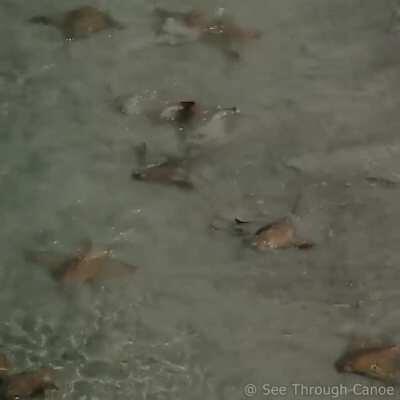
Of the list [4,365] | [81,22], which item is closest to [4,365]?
[4,365]

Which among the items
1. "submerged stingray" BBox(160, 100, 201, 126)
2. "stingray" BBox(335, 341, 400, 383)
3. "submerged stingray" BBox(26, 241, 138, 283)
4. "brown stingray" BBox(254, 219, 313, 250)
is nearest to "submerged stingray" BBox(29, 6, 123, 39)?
"submerged stingray" BBox(160, 100, 201, 126)

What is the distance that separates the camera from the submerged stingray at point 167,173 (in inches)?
88.7

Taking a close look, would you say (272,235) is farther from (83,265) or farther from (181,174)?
(83,265)

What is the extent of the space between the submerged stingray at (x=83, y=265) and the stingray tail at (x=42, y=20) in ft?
3.14

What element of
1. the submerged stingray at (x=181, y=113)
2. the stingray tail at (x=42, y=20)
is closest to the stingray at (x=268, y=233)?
the submerged stingray at (x=181, y=113)

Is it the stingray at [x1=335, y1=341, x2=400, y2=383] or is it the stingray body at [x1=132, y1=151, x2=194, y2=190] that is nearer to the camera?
the stingray at [x1=335, y1=341, x2=400, y2=383]

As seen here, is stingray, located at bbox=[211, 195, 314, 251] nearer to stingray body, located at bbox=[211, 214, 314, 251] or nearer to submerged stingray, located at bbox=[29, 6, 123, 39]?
stingray body, located at bbox=[211, 214, 314, 251]

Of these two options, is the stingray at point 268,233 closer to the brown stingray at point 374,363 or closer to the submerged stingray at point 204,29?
the brown stingray at point 374,363

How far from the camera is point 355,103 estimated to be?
245 cm

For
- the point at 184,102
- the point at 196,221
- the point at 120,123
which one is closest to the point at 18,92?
the point at 120,123

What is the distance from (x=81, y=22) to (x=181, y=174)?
756mm

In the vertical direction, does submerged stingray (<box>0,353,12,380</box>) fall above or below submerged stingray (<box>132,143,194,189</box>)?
below

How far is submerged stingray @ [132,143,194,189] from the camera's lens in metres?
2.25

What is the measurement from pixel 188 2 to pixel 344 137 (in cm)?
79
